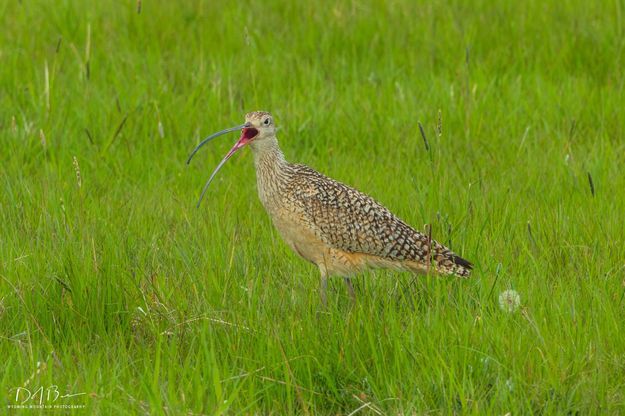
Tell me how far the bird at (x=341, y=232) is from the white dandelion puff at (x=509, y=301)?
468mm

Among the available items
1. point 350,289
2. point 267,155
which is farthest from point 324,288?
point 267,155

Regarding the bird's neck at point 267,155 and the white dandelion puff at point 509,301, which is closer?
the white dandelion puff at point 509,301

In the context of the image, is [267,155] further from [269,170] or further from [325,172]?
[325,172]

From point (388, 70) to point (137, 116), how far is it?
221 centimetres

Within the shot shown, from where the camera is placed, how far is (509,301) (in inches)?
211

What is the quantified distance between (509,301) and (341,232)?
46.5 inches

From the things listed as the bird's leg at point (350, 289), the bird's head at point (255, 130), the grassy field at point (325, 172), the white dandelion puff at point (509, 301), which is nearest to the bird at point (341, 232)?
the bird's leg at point (350, 289)

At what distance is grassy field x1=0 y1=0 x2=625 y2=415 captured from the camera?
15.6ft

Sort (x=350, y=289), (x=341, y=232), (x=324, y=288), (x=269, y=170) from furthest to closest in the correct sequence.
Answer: (x=269, y=170)
(x=341, y=232)
(x=350, y=289)
(x=324, y=288)

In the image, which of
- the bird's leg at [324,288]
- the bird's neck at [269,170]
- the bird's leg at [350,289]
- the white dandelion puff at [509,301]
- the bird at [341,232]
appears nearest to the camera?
the white dandelion puff at [509,301]

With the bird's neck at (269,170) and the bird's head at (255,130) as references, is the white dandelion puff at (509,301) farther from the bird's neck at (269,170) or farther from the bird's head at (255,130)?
the bird's head at (255,130)

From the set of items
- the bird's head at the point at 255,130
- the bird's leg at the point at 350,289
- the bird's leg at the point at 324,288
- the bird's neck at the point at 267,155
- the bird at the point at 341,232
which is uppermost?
the bird's head at the point at 255,130

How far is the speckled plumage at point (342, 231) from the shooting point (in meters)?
6.09

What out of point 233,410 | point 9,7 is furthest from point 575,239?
point 9,7
